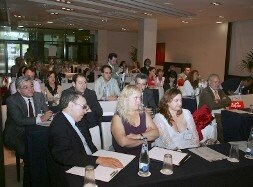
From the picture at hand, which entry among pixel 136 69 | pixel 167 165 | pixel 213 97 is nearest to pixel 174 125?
pixel 167 165

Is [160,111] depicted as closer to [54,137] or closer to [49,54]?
[54,137]

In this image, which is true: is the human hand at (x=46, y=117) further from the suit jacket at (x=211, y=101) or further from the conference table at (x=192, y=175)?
the suit jacket at (x=211, y=101)

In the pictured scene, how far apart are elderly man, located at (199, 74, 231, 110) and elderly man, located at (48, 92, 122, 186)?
2861mm

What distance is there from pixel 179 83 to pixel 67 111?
5.30m

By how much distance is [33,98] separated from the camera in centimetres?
375

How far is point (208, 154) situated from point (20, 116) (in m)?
2.17

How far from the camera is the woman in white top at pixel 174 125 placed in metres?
2.99

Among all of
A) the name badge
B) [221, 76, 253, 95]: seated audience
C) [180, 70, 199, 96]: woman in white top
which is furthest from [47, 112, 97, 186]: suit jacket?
[221, 76, 253, 95]: seated audience

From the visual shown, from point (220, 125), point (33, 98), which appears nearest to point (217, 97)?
point (220, 125)

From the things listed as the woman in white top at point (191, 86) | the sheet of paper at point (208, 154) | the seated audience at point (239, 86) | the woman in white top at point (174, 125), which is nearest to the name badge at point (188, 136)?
the woman in white top at point (174, 125)

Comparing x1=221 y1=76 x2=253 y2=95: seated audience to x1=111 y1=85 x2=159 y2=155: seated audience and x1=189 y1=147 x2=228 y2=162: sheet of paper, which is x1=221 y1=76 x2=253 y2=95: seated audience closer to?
x1=111 y1=85 x2=159 y2=155: seated audience

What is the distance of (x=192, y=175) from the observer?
2.00m

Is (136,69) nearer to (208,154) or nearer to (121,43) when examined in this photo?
(208,154)

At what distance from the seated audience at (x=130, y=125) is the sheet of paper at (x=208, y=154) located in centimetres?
51
